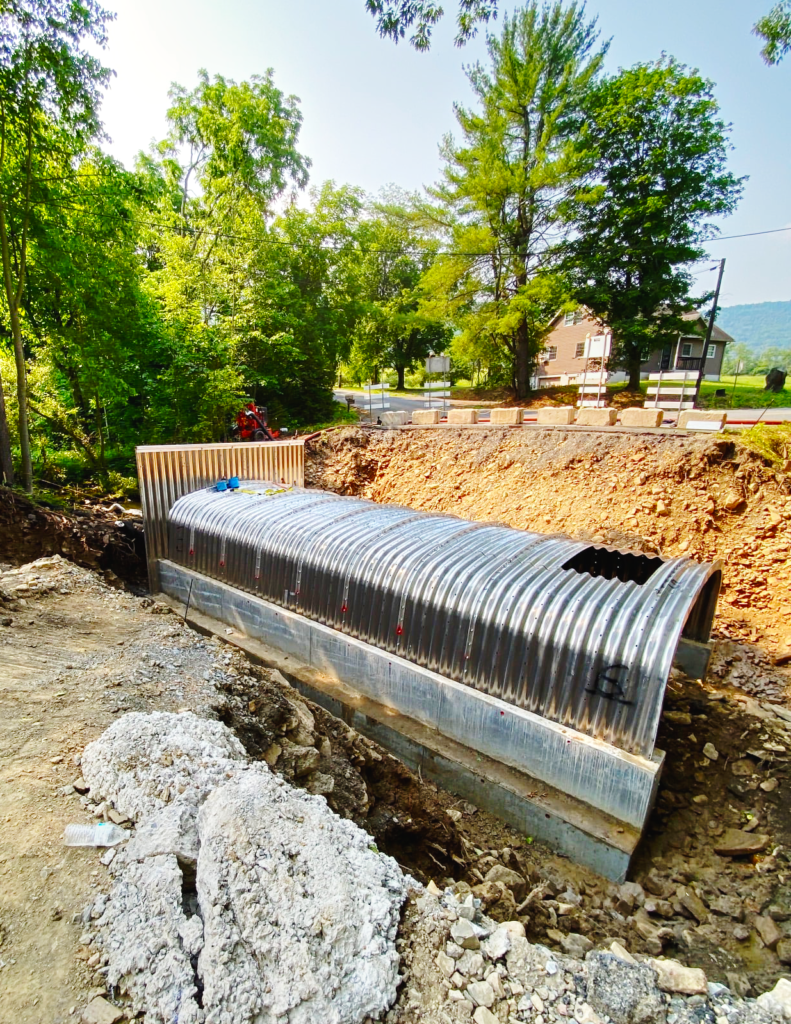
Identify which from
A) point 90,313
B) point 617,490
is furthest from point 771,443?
point 90,313

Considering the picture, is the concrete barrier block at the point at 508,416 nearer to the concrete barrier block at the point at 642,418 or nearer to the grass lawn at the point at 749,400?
the concrete barrier block at the point at 642,418

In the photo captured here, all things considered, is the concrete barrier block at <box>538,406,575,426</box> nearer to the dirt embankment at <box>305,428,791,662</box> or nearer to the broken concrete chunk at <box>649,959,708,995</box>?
the dirt embankment at <box>305,428,791,662</box>

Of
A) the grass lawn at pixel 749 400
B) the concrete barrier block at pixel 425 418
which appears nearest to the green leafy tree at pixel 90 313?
the concrete barrier block at pixel 425 418

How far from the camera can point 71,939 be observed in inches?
86.9

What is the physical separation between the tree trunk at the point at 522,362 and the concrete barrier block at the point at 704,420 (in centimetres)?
1409

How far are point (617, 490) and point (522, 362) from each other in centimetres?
1664

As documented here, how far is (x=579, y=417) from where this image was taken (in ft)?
43.9

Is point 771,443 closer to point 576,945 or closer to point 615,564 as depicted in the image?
point 615,564

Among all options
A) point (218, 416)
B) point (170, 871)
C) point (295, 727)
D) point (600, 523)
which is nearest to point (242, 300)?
point (218, 416)

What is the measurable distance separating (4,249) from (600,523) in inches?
582

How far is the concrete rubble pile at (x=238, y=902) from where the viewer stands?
2072mm

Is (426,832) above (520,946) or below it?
below

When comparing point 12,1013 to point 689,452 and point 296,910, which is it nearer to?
point 296,910

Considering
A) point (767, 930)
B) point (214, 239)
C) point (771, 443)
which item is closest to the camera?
point (767, 930)
